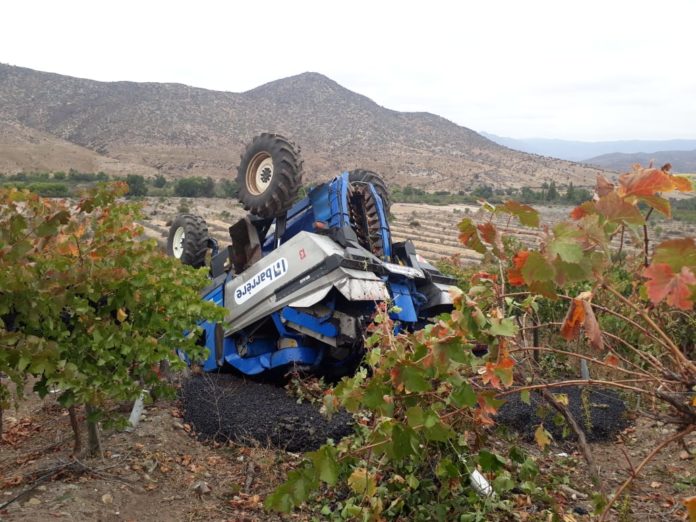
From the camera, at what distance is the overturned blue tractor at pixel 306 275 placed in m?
5.66

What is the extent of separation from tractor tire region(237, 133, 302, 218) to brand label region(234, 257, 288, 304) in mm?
749

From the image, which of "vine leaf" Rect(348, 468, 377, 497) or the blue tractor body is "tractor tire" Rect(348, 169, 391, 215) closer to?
the blue tractor body

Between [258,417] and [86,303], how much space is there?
2.15m

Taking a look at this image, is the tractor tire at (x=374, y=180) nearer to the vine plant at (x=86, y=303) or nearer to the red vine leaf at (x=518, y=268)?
the vine plant at (x=86, y=303)

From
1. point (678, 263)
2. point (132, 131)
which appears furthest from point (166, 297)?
point (132, 131)

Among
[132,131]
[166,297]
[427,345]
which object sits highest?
[132,131]

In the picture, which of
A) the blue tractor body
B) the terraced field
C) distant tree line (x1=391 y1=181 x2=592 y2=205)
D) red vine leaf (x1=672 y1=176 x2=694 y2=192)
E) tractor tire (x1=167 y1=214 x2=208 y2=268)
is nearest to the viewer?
red vine leaf (x1=672 y1=176 x2=694 y2=192)

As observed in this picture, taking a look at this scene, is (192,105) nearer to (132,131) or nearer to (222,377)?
(132,131)

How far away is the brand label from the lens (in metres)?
6.07

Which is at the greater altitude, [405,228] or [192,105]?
[192,105]

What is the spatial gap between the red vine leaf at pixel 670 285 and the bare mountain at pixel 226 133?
59521mm

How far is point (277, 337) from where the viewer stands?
6.62m

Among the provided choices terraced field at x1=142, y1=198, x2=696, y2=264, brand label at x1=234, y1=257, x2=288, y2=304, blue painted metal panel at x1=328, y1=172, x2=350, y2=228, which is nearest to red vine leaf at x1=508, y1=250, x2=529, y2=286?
brand label at x1=234, y1=257, x2=288, y2=304

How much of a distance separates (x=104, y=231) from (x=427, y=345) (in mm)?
2751
